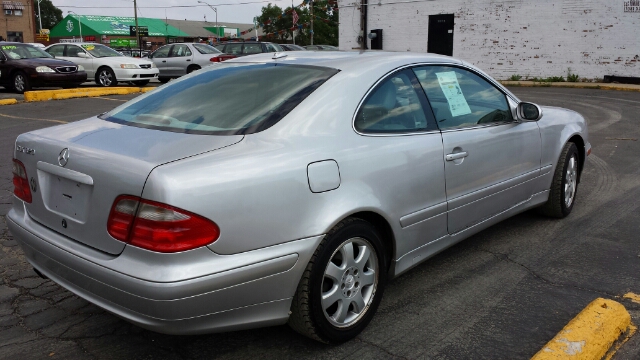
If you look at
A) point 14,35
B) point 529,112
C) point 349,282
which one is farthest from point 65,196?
point 14,35

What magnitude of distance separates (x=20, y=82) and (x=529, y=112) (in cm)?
1587

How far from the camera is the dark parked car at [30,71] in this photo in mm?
16234

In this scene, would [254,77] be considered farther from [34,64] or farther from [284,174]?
[34,64]

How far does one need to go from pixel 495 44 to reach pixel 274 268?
904 inches

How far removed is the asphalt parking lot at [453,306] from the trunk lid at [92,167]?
672 mm

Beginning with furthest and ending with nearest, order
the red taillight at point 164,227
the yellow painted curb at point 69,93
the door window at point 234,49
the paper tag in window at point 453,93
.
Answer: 1. the door window at point 234,49
2. the yellow painted curb at point 69,93
3. the paper tag in window at point 453,93
4. the red taillight at point 164,227

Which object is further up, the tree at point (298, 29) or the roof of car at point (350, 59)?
the tree at point (298, 29)

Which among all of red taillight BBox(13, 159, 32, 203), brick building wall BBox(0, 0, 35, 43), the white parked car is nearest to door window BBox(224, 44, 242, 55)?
the white parked car

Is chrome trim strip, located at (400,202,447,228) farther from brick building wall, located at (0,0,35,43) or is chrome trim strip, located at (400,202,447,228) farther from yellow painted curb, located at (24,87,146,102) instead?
brick building wall, located at (0,0,35,43)

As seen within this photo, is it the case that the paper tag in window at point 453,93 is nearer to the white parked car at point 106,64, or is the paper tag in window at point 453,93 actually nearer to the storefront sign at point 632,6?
the white parked car at point 106,64

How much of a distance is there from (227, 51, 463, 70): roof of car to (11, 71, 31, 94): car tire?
1469 centimetres

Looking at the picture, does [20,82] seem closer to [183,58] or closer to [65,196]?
[183,58]

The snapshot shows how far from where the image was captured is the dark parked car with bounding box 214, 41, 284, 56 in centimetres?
2094

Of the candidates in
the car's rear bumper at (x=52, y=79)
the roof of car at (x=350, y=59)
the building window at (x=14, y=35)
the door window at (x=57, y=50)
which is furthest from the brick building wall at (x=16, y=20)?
the roof of car at (x=350, y=59)
